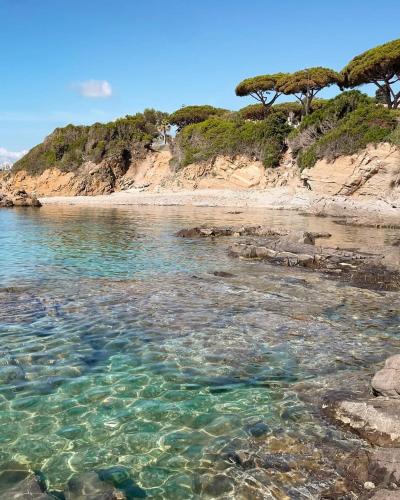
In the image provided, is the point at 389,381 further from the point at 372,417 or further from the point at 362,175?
the point at 362,175

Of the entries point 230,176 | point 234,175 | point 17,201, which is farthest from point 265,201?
point 17,201

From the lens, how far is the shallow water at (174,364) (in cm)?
578

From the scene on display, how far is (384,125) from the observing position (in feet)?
142

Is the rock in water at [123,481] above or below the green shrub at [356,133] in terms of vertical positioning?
below

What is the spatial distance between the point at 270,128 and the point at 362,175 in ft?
65.5

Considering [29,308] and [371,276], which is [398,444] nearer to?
[29,308]

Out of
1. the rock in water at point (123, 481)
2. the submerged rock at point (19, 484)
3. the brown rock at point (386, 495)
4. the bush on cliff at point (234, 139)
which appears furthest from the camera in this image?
the bush on cliff at point (234, 139)

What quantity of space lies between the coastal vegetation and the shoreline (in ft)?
14.8

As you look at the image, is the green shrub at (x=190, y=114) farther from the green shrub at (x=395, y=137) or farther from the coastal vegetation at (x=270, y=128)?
the green shrub at (x=395, y=137)

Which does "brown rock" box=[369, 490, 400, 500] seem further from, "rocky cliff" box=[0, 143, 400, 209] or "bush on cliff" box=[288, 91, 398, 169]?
"bush on cliff" box=[288, 91, 398, 169]

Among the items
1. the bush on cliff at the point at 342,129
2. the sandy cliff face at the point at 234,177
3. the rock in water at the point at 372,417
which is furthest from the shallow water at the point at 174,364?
the bush on cliff at the point at 342,129

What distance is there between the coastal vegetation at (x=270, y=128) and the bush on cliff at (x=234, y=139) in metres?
0.13

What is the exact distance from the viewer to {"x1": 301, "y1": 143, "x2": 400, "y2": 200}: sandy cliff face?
4059cm

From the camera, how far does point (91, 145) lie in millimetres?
78562
